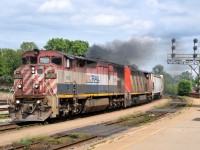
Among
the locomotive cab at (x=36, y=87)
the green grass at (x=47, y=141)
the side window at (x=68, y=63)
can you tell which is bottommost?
the green grass at (x=47, y=141)

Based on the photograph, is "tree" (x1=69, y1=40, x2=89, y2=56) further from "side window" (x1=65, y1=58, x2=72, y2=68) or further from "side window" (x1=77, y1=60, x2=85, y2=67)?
"side window" (x1=65, y1=58, x2=72, y2=68)

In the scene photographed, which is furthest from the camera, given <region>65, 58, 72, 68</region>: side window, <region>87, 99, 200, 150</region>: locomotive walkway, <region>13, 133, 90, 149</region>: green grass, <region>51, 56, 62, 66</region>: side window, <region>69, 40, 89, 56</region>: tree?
<region>69, 40, 89, 56</region>: tree

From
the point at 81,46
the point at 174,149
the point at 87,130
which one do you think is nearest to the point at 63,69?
the point at 87,130

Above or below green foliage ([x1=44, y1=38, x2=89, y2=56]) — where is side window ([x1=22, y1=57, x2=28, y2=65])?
below

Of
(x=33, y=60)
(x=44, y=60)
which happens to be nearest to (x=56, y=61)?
(x=44, y=60)

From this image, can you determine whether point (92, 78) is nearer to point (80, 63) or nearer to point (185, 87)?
point (80, 63)

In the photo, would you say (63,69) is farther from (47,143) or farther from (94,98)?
(47,143)

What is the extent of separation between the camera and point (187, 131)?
52.1 ft

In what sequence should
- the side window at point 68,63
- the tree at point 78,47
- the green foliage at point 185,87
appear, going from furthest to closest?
the tree at point 78,47, the green foliage at point 185,87, the side window at point 68,63

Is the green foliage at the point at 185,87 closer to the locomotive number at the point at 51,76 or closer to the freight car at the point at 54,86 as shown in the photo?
the freight car at the point at 54,86

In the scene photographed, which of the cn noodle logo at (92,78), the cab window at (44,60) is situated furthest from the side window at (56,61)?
the cn noodle logo at (92,78)

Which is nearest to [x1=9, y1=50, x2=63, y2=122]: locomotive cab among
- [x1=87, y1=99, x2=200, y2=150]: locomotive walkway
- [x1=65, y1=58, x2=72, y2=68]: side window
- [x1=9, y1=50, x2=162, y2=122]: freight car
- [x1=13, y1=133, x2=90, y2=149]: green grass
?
[x1=9, y1=50, x2=162, y2=122]: freight car

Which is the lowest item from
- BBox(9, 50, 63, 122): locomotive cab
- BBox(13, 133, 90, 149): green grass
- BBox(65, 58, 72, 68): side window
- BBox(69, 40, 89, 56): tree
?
BBox(13, 133, 90, 149): green grass

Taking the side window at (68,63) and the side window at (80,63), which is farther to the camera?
the side window at (80,63)
